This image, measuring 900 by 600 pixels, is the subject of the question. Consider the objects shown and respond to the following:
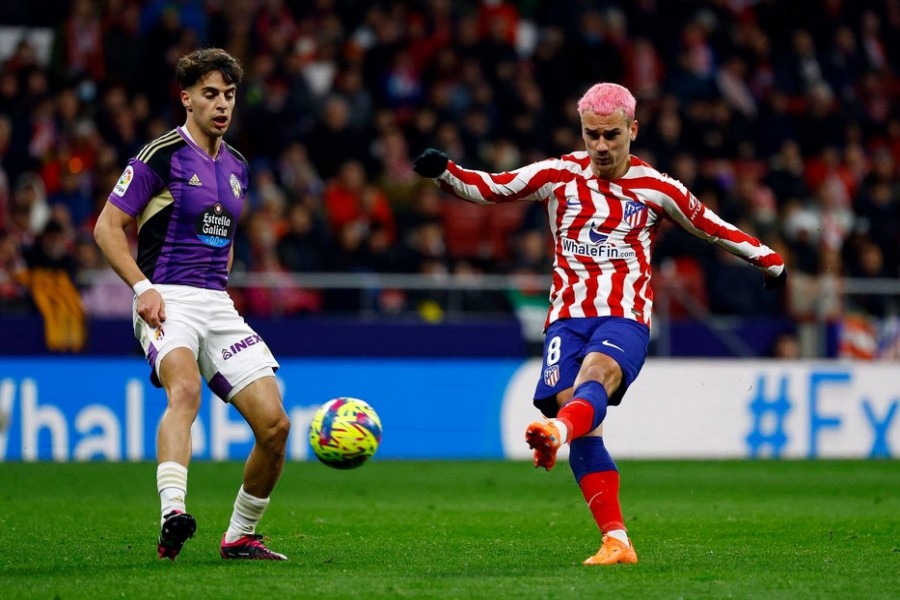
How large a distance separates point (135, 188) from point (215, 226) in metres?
0.42

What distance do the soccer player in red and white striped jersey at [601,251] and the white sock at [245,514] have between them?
142cm

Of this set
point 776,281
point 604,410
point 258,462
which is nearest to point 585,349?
point 604,410

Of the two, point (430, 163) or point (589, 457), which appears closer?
point (589, 457)

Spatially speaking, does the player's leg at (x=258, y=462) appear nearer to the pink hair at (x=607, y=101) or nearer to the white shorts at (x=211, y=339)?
the white shorts at (x=211, y=339)

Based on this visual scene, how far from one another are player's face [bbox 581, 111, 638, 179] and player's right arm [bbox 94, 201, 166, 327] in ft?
6.97

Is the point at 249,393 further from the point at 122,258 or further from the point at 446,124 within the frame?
the point at 446,124

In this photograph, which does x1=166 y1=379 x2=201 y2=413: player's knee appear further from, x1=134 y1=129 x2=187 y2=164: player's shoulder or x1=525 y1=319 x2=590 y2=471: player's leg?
x1=525 y1=319 x2=590 y2=471: player's leg

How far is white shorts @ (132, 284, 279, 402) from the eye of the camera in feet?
22.9

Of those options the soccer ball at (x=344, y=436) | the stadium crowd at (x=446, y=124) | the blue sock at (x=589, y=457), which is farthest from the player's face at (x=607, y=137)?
the stadium crowd at (x=446, y=124)

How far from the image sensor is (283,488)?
12.0 meters

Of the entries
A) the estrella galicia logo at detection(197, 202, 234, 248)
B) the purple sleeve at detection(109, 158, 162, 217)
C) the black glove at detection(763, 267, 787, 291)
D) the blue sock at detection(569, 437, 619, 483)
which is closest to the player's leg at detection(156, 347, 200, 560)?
the estrella galicia logo at detection(197, 202, 234, 248)

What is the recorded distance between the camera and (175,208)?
7074 millimetres

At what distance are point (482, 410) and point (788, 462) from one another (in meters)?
3.14

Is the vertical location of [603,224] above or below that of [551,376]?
above
